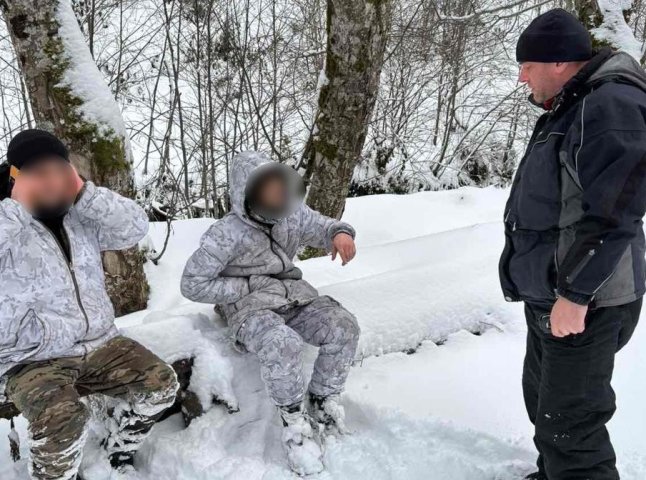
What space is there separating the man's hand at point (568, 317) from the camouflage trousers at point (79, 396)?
1.36 meters

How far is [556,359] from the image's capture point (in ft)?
5.72

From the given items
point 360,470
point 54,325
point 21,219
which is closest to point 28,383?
point 54,325

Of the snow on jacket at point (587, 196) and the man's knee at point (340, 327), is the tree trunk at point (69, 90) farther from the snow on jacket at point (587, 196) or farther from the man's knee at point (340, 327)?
the snow on jacket at point (587, 196)

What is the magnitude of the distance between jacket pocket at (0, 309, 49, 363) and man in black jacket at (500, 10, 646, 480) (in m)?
1.60

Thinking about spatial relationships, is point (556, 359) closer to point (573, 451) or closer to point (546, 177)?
point (573, 451)

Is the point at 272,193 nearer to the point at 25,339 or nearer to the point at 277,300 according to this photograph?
the point at 277,300

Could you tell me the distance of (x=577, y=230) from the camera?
1.54 meters

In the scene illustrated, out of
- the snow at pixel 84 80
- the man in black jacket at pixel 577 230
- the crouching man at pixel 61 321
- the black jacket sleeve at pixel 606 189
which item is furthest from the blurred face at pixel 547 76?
the snow at pixel 84 80

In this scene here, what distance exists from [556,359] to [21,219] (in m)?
1.87

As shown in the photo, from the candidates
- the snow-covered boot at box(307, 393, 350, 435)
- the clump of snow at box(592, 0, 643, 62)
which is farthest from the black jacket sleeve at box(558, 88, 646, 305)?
the clump of snow at box(592, 0, 643, 62)

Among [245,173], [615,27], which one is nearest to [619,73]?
[245,173]

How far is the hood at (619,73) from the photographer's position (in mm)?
1574

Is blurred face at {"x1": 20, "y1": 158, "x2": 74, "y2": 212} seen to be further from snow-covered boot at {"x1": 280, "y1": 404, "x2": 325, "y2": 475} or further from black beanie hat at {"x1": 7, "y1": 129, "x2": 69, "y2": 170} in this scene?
snow-covered boot at {"x1": 280, "y1": 404, "x2": 325, "y2": 475}

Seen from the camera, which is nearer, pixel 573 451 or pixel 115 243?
pixel 573 451
